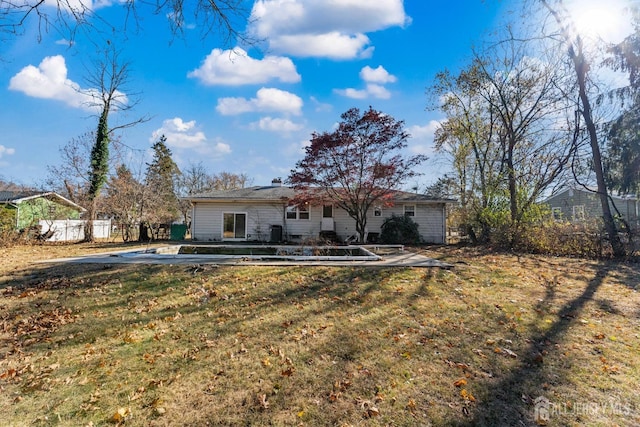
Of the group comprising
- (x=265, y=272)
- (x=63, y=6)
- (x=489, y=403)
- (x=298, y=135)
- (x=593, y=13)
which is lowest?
(x=489, y=403)

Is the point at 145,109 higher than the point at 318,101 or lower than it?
higher

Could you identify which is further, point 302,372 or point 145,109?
point 145,109

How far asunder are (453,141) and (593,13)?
9666 millimetres

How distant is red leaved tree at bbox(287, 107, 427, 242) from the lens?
44.9 ft

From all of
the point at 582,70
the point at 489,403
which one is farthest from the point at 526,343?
the point at 582,70

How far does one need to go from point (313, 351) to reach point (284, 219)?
14.2 metres

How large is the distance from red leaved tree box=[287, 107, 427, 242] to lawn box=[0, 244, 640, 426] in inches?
314

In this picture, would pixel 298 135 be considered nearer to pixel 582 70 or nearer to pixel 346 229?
pixel 346 229

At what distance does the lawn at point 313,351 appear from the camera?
268 cm

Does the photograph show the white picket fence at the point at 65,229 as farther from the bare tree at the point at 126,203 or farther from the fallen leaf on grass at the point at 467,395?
the fallen leaf on grass at the point at 467,395

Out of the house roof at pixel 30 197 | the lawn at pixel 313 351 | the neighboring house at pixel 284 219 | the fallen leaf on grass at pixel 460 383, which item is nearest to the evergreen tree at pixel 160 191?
the neighboring house at pixel 284 219

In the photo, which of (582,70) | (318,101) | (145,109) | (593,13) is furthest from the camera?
(145,109)

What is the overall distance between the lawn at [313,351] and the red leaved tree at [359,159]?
7974 millimetres

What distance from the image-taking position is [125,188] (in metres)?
17.2
